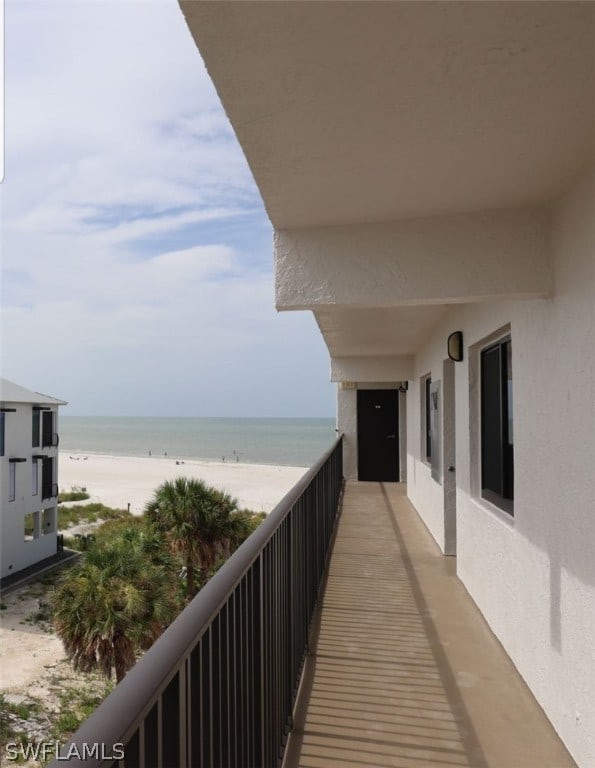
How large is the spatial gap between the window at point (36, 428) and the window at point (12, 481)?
1434 millimetres

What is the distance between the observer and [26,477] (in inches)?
830

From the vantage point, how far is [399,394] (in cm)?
1174

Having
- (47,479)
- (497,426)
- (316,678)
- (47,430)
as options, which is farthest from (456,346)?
(47,479)

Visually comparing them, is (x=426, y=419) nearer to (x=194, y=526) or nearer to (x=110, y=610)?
(x=110, y=610)

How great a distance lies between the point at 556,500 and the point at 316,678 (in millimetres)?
1551

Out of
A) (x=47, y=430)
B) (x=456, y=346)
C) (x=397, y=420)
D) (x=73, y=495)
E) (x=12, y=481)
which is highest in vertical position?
(x=456, y=346)

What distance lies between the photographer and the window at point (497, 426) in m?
3.56

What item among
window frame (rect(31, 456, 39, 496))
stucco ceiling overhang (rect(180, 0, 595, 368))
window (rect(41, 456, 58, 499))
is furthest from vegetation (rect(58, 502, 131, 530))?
stucco ceiling overhang (rect(180, 0, 595, 368))

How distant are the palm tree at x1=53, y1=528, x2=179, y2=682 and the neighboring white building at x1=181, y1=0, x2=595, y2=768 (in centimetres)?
617

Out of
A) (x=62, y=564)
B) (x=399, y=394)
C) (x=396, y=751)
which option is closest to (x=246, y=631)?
(x=396, y=751)

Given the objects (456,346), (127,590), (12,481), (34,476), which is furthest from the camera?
(34,476)

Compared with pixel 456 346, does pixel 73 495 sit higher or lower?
lower

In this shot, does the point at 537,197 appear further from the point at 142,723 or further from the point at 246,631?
the point at 142,723

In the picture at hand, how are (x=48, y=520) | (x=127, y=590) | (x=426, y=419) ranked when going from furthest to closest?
1. (x=48, y=520)
2. (x=127, y=590)
3. (x=426, y=419)
